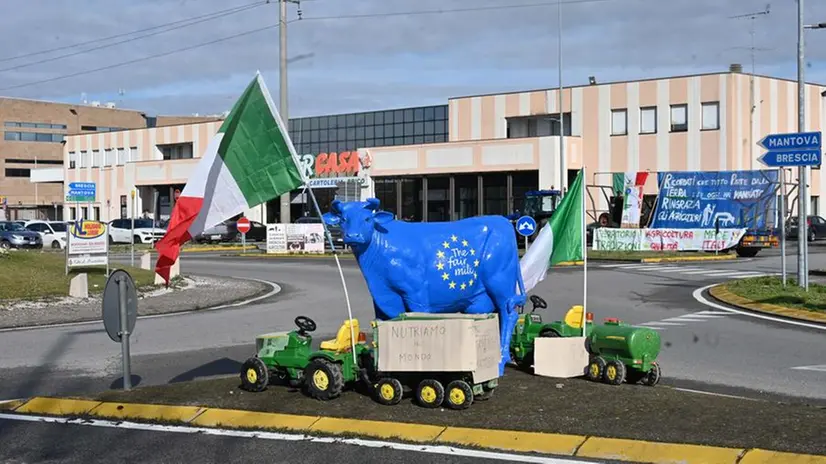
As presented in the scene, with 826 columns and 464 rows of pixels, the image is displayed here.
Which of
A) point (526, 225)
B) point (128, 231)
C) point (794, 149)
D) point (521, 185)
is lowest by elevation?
point (128, 231)

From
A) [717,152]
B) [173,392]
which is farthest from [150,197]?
[173,392]

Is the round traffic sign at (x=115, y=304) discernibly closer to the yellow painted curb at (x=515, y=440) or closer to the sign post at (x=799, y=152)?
the yellow painted curb at (x=515, y=440)

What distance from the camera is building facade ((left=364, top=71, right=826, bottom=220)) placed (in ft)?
165

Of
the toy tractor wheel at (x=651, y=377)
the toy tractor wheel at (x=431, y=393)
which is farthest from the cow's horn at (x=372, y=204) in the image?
the toy tractor wheel at (x=651, y=377)

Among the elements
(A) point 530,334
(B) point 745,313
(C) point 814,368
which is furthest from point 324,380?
(B) point 745,313

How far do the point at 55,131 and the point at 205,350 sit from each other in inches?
3703

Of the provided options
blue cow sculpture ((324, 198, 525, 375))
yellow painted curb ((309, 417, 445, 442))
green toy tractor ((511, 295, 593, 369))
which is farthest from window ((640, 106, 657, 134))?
yellow painted curb ((309, 417, 445, 442))

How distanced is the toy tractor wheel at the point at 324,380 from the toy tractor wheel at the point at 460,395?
1.11 meters

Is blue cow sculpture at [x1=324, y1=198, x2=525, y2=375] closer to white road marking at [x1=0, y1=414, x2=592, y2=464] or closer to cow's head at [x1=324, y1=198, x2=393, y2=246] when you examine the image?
cow's head at [x1=324, y1=198, x2=393, y2=246]

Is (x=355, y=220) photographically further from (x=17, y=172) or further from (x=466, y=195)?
(x=17, y=172)

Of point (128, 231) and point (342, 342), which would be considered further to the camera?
point (128, 231)

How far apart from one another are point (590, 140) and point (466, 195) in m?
8.13

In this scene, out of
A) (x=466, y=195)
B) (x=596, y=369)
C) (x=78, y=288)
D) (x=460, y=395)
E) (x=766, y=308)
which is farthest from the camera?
(x=466, y=195)

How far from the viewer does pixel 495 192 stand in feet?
183
